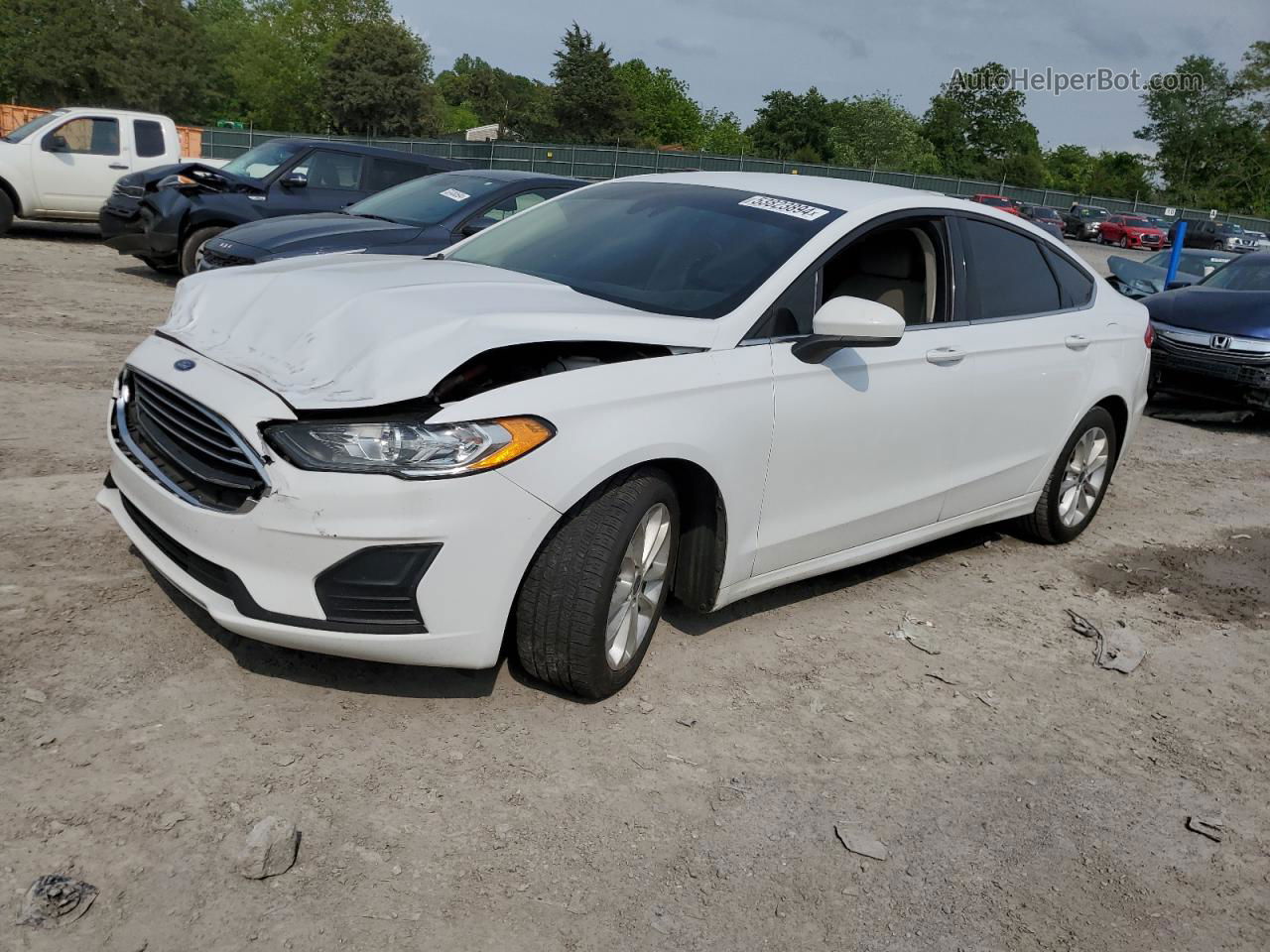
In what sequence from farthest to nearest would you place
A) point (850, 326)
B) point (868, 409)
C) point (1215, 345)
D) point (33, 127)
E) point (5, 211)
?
1. point (33, 127)
2. point (5, 211)
3. point (1215, 345)
4. point (868, 409)
5. point (850, 326)

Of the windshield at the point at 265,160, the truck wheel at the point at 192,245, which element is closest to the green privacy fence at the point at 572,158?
the windshield at the point at 265,160

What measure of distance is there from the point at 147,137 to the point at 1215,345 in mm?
12839

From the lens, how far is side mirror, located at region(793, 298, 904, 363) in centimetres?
377

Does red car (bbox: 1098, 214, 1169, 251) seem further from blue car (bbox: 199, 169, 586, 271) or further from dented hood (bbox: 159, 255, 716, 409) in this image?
dented hood (bbox: 159, 255, 716, 409)

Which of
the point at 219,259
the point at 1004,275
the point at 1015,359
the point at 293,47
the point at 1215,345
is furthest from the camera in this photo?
the point at 293,47

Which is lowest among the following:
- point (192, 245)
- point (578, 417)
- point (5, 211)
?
point (5, 211)

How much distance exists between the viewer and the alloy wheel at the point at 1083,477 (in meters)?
5.75

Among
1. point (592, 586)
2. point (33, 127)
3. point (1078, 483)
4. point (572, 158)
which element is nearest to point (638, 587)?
point (592, 586)

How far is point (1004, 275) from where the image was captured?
5.11m

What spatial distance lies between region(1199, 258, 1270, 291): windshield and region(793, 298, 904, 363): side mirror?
26.5ft

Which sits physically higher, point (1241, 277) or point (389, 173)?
point (389, 173)

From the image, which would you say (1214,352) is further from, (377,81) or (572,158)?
(377,81)

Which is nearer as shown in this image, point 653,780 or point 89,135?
point 653,780

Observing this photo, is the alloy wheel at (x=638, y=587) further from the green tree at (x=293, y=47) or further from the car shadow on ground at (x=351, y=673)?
the green tree at (x=293, y=47)
